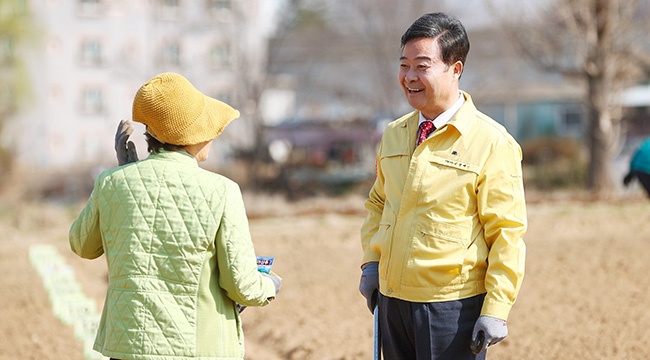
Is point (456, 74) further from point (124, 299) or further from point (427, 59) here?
point (124, 299)

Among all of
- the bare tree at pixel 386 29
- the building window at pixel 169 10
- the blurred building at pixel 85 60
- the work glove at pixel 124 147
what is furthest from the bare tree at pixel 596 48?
the building window at pixel 169 10

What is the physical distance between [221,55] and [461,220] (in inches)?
1037

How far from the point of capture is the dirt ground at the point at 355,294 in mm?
A: 6414

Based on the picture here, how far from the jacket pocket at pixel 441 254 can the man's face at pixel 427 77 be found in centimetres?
45

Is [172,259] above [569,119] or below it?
above

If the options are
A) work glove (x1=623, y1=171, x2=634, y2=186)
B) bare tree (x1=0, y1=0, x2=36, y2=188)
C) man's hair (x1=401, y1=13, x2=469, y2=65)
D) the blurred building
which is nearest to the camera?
man's hair (x1=401, y1=13, x2=469, y2=65)

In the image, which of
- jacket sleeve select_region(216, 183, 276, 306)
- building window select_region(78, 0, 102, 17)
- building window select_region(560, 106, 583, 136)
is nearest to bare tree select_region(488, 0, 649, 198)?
jacket sleeve select_region(216, 183, 276, 306)

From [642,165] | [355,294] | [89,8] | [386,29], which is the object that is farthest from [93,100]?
[642,165]

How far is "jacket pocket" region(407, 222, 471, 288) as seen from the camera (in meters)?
3.34

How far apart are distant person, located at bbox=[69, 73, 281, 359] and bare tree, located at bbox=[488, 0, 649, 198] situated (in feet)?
49.9

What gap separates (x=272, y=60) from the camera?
25266 millimetres

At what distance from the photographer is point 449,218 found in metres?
3.35

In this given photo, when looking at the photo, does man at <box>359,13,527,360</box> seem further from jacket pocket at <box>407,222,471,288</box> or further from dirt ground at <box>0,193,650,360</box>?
dirt ground at <box>0,193,650,360</box>

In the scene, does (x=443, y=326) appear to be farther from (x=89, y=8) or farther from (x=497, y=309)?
(x=89, y=8)
